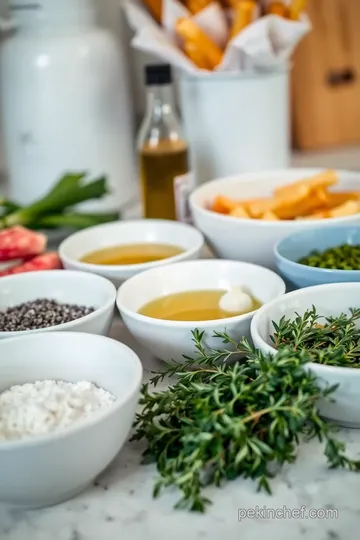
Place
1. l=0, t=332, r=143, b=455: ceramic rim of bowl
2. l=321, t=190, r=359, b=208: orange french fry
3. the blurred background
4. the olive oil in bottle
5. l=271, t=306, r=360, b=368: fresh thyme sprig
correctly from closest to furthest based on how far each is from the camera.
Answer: l=0, t=332, r=143, b=455: ceramic rim of bowl, l=271, t=306, r=360, b=368: fresh thyme sprig, l=321, t=190, r=359, b=208: orange french fry, the olive oil in bottle, the blurred background

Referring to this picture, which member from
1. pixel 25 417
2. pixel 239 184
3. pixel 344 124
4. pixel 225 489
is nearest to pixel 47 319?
pixel 25 417

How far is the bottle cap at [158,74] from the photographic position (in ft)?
3.41

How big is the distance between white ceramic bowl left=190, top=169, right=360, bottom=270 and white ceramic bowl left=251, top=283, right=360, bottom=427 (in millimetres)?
171

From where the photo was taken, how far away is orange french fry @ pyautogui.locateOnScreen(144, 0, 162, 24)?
45.5 inches

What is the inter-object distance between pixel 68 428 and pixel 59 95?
0.78 m

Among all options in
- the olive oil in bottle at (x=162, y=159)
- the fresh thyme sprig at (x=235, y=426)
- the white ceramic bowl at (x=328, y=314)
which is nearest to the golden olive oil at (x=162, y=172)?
the olive oil in bottle at (x=162, y=159)

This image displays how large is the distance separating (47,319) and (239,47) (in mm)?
521

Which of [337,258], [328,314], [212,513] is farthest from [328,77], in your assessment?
[212,513]

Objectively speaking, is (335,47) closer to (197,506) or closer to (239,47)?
(239,47)

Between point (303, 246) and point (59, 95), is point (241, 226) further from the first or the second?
point (59, 95)

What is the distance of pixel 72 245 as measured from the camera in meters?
0.97

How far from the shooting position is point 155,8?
116cm

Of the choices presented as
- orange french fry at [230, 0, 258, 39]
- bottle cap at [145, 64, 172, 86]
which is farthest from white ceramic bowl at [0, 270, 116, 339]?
orange french fry at [230, 0, 258, 39]

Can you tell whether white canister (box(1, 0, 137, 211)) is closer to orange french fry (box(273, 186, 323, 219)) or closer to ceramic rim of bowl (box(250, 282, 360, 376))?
orange french fry (box(273, 186, 323, 219))
